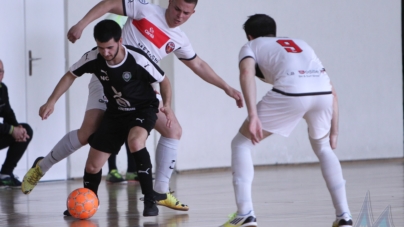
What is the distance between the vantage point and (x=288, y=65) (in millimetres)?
3490

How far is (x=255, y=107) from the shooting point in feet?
11.1

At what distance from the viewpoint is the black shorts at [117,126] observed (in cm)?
434

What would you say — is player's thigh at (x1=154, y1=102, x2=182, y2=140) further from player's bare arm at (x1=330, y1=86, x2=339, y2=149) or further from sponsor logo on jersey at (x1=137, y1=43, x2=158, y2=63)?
player's bare arm at (x1=330, y1=86, x2=339, y2=149)

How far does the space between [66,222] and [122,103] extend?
2.61 feet

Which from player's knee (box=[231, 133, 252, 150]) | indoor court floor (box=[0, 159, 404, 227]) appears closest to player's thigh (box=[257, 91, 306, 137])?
player's knee (box=[231, 133, 252, 150])

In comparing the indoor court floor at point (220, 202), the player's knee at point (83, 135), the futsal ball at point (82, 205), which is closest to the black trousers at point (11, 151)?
the indoor court floor at point (220, 202)

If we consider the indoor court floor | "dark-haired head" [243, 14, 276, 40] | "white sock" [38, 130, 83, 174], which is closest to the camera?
"dark-haired head" [243, 14, 276, 40]

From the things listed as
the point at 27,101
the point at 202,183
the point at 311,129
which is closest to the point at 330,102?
the point at 311,129

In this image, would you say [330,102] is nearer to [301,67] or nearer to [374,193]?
[301,67]

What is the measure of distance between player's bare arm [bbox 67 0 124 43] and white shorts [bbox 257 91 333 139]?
135cm

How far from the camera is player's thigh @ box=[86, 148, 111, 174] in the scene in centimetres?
444

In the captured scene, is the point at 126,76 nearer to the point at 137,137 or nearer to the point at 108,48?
the point at 108,48

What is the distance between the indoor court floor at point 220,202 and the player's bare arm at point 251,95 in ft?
2.10

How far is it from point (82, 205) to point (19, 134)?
10.2ft
